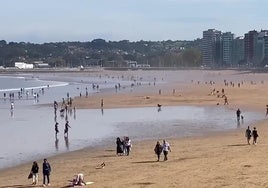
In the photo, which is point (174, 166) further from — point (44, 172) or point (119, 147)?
point (44, 172)

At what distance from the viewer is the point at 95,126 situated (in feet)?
127

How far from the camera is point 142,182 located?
19172mm

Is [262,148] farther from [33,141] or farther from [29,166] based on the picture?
[33,141]

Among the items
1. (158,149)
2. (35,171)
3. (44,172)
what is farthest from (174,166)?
(35,171)

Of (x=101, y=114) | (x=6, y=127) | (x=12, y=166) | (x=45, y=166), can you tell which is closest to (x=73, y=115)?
(x=101, y=114)

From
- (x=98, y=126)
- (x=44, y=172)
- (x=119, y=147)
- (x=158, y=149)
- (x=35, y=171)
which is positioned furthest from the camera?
(x=98, y=126)

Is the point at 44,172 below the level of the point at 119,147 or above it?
above

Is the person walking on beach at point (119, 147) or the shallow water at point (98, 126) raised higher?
the person walking on beach at point (119, 147)

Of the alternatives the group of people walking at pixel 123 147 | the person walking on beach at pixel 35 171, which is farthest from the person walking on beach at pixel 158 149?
the person walking on beach at pixel 35 171

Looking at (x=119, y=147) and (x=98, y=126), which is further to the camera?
(x=98, y=126)

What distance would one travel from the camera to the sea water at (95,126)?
29828mm

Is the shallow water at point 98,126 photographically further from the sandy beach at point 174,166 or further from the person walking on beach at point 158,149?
the person walking on beach at point 158,149

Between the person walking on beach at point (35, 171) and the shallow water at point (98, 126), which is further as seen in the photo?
the shallow water at point (98, 126)

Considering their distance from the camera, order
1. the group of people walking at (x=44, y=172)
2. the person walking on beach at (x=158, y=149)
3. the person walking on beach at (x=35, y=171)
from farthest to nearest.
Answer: the person walking on beach at (x=158, y=149) < the person walking on beach at (x=35, y=171) < the group of people walking at (x=44, y=172)
